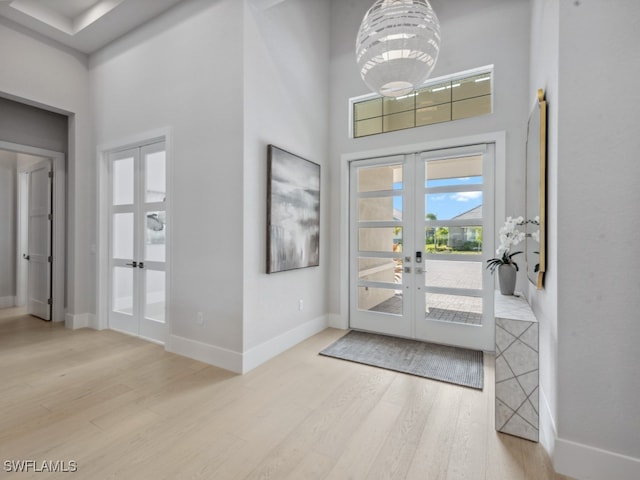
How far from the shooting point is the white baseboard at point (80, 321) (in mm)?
4254

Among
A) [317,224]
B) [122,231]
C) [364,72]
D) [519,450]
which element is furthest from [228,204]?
[519,450]

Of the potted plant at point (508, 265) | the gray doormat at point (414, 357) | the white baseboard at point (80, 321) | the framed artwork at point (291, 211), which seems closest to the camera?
the potted plant at point (508, 265)

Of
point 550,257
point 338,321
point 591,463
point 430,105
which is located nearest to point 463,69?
point 430,105

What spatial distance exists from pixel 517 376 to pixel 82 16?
5.87m

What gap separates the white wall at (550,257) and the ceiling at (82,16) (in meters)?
3.59

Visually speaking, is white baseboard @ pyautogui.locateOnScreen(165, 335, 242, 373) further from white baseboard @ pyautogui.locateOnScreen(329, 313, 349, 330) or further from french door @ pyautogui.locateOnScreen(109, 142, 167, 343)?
white baseboard @ pyautogui.locateOnScreen(329, 313, 349, 330)

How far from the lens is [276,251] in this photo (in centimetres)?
328

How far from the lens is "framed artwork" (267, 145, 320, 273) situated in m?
3.22

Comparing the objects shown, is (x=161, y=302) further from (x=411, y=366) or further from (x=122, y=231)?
(x=411, y=366)

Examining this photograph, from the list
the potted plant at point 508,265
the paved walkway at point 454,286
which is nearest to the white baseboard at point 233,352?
the paved walkway at point 454,286

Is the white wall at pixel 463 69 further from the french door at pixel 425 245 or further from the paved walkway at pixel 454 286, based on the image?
the paved walkway at pixel 454 286

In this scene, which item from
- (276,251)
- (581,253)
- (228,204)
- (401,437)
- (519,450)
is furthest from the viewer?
(276,251)

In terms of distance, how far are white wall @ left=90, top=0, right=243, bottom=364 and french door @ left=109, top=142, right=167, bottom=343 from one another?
320 mm

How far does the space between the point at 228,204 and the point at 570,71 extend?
8.85ft
